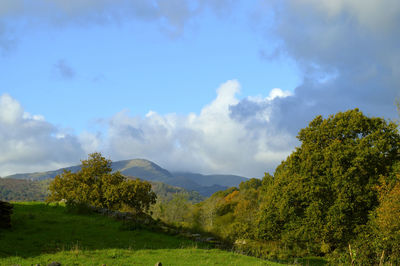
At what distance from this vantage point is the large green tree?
36219mm

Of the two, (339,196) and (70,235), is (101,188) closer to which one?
(70,235)

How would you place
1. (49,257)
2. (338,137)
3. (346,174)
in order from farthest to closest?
(338,137)
(346,174)
(49,257)

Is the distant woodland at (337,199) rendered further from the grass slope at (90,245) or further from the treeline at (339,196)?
the grass slope at (90,245)

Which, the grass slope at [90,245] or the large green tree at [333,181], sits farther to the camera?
the large green tree at [333,181]

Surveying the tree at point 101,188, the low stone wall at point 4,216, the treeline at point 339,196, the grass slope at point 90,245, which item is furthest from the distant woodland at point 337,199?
the tree at point 101,188

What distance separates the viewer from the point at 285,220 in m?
41.5

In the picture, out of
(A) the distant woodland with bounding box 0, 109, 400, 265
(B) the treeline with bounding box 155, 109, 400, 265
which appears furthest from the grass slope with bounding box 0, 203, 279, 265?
(B) the treeline with bounding box 155, 109, 400, 265

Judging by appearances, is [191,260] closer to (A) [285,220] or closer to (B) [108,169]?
(A) [285,220]

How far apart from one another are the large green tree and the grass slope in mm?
15222

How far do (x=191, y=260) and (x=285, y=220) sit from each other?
23.1 meters

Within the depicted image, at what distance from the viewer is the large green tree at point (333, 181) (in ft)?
119

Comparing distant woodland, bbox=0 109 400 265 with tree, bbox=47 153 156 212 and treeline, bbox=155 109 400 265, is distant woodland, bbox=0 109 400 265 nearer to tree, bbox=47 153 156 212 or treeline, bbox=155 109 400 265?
treeline, bbox=155 109 400 265

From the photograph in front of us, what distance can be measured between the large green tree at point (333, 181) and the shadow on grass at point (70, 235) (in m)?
14.6

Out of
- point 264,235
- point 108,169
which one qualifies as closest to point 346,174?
point 264,235
